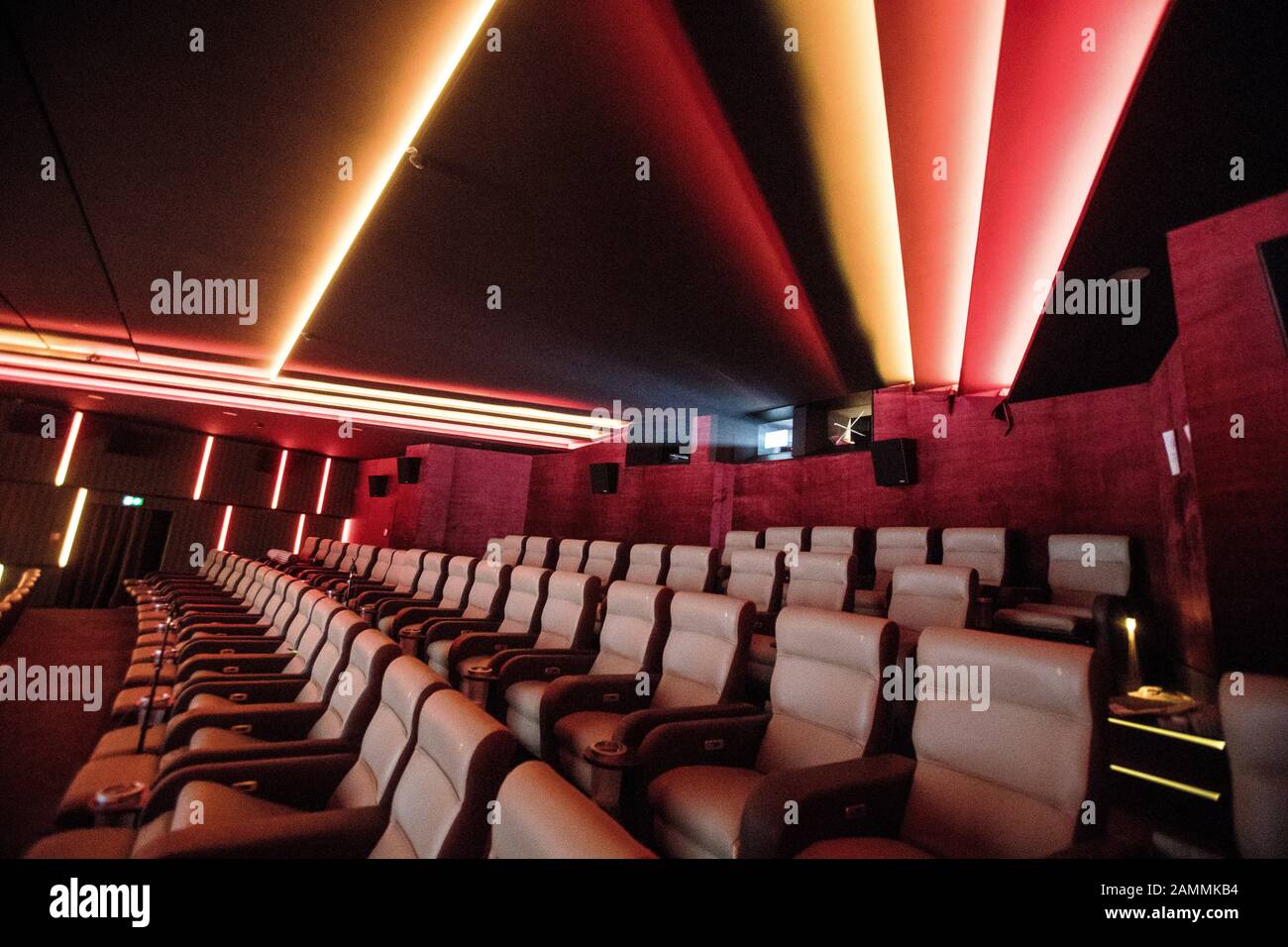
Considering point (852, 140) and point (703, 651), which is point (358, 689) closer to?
point (703, 651)

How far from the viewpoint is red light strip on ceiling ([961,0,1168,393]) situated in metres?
1.88

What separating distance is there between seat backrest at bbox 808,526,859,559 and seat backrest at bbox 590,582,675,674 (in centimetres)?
229

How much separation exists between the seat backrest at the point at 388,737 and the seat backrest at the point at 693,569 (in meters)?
2.20

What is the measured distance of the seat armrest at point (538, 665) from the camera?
2.64m

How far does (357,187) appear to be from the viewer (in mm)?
3104

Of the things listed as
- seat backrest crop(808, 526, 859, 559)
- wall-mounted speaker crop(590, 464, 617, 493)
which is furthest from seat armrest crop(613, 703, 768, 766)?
wall-mounted speaker crop(590, 464, 617, 493)

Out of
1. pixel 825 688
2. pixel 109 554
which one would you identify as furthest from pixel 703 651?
pixel 109 554

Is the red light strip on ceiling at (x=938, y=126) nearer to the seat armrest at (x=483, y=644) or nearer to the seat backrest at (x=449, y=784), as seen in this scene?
the seat backrest at (x=449, y=784)

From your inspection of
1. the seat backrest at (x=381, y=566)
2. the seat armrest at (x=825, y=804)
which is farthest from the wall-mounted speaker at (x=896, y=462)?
the seat backrest at (x=381, y=566)

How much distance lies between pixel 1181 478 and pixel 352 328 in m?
6.02

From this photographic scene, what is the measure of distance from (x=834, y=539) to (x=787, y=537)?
1.54 feet

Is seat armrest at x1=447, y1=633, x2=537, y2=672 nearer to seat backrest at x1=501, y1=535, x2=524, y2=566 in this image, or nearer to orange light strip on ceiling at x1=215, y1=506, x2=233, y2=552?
seat backrest at x1=501, y1=535, x2=524, y2=566
